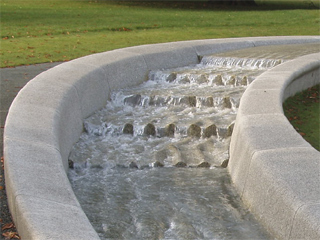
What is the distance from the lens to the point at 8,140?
5.42 m

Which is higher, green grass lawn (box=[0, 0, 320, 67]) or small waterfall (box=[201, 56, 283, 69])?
small waterfall (box=[201, 56, 283, 69])

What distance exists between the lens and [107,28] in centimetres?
1889

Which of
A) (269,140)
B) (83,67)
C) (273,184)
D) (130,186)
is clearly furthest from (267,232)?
(83,67)

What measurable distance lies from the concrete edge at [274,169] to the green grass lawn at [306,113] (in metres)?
0.56

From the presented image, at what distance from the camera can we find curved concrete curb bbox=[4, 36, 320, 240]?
4.04 meters

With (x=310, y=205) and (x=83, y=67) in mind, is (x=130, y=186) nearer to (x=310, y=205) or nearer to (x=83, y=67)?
(x=310, y=205)

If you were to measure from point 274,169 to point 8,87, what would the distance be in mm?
5671

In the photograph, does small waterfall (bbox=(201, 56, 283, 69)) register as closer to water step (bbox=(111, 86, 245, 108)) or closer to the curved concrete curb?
the curved concrete curb

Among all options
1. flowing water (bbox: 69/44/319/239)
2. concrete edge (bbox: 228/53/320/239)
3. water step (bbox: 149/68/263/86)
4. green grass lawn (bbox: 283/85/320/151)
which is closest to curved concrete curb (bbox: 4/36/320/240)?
flowing water (bbox: 69/44/319/239)

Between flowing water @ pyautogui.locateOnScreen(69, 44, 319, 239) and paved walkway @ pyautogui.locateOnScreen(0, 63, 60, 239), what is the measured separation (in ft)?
2.83

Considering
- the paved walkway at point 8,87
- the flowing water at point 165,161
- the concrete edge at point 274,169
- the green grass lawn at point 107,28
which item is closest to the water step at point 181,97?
the flowing water at point 165,161

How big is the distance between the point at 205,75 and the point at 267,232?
551 centimetres

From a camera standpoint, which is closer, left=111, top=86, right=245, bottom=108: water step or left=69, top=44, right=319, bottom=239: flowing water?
left=69, top=44, right=319, bottom=239: flowing water

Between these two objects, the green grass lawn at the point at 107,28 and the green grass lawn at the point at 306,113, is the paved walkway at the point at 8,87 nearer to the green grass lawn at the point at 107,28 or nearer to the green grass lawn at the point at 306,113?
the green grass lawn at the point at 107,28
